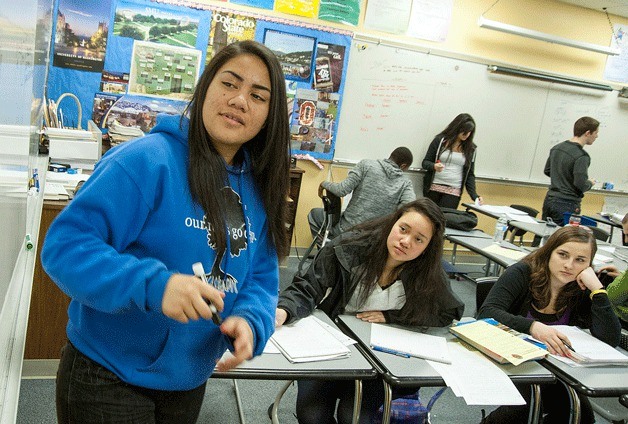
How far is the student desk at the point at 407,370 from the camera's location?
69.6 inches

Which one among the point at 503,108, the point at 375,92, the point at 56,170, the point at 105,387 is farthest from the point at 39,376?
the point at 503,108

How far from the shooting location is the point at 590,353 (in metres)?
2.16

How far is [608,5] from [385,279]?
5321 millimetres

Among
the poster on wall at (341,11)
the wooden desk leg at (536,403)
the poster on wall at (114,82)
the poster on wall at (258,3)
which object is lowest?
the wooden desk leg at (536,403)

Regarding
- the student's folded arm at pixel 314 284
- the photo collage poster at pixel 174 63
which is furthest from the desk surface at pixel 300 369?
the photo collage poster at pixel 174 63

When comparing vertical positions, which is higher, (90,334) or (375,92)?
(375,92)

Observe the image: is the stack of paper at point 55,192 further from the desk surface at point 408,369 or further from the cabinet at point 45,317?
the desk surface at point 408,369

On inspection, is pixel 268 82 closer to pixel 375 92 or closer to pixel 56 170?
pixel 56 170

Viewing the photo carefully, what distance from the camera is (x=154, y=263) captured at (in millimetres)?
891

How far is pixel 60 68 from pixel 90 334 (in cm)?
403

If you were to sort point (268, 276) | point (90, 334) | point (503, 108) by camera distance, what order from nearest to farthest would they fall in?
point (90, 334), point (268, 276), point (503, 108)

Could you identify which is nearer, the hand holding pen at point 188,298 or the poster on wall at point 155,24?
the hand holding pen at point 188,298

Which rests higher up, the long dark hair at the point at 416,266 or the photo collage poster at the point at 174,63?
the photo collage poster at the point at 174,63

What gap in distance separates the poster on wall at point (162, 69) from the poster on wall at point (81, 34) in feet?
0.93
